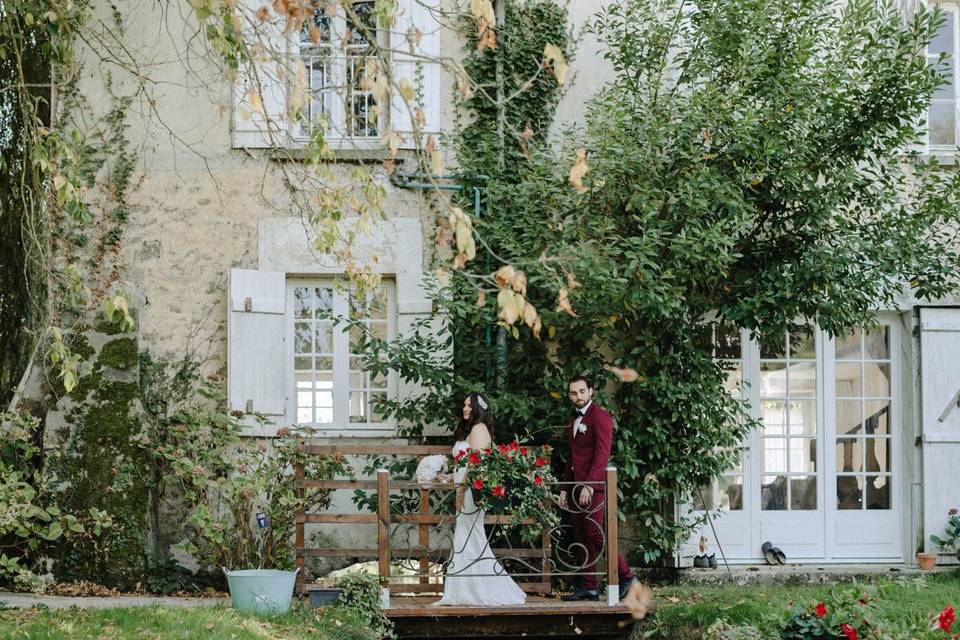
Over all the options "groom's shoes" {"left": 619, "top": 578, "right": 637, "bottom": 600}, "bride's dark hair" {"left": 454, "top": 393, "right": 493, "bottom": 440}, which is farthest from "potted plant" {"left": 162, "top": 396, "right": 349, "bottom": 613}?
"groom's shoes" {"left": 619, "top": 578, "right": 637, "bottom": 600}

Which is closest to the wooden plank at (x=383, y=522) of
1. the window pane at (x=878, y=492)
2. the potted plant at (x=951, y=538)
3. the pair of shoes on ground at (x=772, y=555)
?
the pair of shoes on ground at (x=772, y=555)

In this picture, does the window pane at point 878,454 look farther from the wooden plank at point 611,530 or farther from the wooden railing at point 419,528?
the wooden plank at point 611,530

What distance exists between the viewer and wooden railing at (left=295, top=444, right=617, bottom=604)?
8539mm

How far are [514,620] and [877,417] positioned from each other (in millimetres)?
4209

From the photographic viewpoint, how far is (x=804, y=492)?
10.7 m

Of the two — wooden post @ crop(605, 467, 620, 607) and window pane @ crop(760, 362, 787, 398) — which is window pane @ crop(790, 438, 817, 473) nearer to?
window pane @ crop(760, 362, 787, 398)

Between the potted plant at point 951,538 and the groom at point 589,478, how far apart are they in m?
3.17

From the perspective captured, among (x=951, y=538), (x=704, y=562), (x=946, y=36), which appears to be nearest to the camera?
(x=704, y=562)

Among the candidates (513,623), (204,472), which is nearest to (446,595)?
(513,623)

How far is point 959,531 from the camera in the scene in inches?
405

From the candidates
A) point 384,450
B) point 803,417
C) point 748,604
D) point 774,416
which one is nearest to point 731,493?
point 774,416

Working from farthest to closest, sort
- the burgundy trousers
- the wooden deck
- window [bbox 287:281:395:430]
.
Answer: window [bbox 287:281:395:430]
the burgundy trousers
the wooden deck

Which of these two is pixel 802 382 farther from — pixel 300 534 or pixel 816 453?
pixel 300 534

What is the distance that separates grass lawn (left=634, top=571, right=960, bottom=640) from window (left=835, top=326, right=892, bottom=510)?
1.35m
